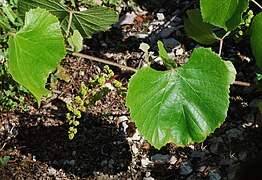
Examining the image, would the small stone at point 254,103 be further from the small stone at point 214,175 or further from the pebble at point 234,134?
the small stone at point 214,175

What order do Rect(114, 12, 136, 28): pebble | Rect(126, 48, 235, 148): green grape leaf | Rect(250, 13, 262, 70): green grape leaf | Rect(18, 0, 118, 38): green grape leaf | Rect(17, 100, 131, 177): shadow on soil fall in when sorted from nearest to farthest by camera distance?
Rect(126, 48, 235, 148): green grape leaf < Rect(250, 13, 262, 70): green grape leaf < Rect(18, 0, 118, 38): green grape leaf < Rect(17, 100, 131, 177): shadow on soil < Rect(114, 12, 136, 28): pebble

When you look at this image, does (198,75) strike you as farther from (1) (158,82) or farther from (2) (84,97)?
(2) (84,97)

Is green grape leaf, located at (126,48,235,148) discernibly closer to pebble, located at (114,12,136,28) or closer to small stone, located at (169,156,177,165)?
small stone, located at (169,156,177,165)

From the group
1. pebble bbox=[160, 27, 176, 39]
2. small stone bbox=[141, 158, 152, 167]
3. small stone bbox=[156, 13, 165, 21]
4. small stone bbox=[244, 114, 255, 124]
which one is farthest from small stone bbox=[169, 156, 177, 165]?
small stone bbox=[156, 13, 165, 21]

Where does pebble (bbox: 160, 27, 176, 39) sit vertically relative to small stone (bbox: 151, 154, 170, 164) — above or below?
above

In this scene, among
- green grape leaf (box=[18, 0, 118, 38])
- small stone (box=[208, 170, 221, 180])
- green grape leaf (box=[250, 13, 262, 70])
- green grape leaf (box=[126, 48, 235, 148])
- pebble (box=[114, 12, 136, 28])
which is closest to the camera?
green grape leaf (box=[126, 48, 235, 148])

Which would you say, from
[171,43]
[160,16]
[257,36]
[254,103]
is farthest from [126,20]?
[257,36]

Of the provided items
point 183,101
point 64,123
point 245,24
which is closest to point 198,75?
point 183,101
